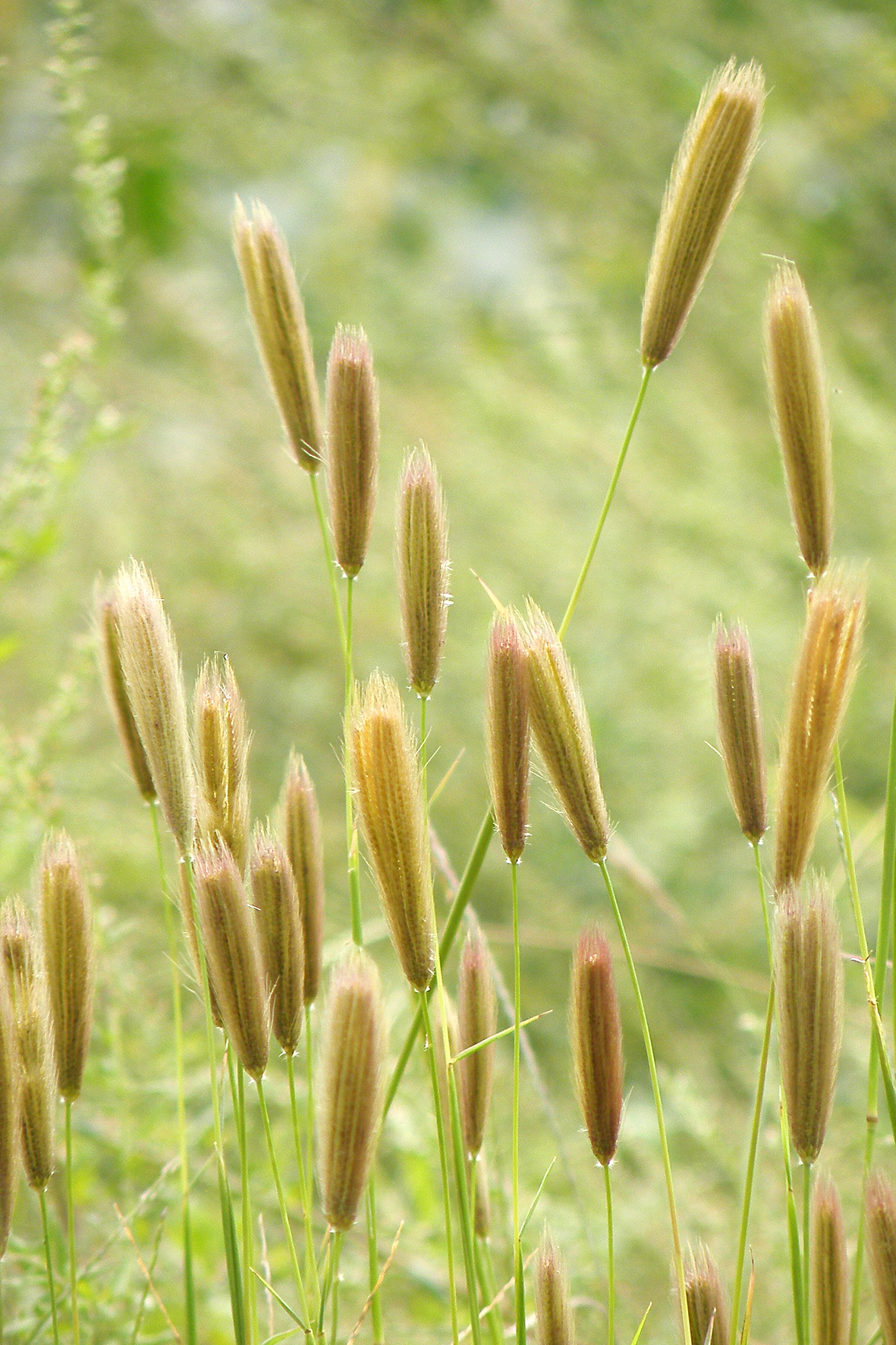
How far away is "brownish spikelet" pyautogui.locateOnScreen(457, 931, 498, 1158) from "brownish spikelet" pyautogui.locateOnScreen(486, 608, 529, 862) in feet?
0.20

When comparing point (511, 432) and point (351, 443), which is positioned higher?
point (351, 443)

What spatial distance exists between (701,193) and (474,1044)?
0.21 meters

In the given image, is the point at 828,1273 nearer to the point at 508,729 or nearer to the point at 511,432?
the point at 508,729

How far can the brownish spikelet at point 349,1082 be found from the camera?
0.74 ft

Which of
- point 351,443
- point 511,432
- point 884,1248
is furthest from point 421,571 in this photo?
point 511,432

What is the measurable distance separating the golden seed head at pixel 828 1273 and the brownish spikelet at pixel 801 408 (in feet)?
0.51

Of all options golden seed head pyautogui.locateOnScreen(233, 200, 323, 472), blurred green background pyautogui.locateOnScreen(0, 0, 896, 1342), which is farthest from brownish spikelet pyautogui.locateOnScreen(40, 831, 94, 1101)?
blurred green background pyautogui.locateOnScreen(0, 0, 896, 1342)

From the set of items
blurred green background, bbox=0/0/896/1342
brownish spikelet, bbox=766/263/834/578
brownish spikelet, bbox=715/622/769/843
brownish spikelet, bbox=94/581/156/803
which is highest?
brownish spikelet, bbox=766/263/834/578

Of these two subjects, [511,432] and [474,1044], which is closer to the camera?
[474,1044]

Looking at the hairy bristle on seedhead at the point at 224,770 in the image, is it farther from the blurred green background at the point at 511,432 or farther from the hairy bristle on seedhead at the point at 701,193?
the blurred green background at the point at 511,432

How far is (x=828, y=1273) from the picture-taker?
0.87ft

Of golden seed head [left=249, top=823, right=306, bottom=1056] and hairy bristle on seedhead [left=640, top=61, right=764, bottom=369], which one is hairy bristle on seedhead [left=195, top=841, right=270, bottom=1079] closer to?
golden seed head [left=249, top=823, right=306, bottom=1056]

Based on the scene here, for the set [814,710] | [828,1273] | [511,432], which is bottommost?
[511,432]

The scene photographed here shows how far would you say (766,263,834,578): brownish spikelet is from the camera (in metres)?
0.27
